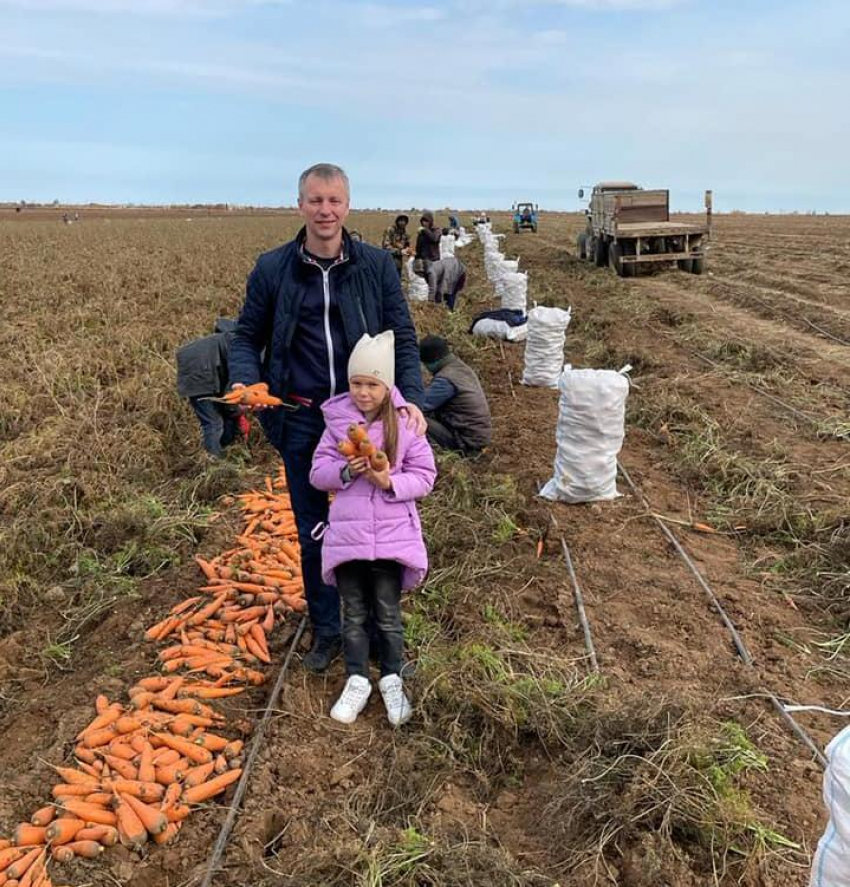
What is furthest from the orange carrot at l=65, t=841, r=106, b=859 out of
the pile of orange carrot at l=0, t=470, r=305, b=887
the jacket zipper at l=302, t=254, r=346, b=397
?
the jacket zipper at l=302, t=254, r=346, b=397

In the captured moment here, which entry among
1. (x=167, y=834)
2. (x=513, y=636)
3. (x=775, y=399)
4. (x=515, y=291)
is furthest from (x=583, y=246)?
(x=167, y=834)

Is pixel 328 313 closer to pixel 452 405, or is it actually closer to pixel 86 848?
pixel 86 848

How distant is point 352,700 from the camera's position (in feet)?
9.95

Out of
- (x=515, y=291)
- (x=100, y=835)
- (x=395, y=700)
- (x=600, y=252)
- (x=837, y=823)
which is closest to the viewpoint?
(x=837, y=823)

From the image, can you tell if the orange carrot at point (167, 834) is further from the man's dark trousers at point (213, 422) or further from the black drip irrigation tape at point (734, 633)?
the man's dark trousers at point (213, 422)

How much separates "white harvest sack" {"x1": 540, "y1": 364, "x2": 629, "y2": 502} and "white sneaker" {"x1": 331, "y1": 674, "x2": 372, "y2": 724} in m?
2.43

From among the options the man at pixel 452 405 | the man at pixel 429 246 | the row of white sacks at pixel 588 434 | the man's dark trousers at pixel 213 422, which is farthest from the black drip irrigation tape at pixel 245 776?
the man at pixel 429 246

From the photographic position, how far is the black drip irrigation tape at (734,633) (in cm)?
290

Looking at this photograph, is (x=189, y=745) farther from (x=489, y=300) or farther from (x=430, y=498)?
(x=489, y=300)

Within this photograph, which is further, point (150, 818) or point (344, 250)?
point (344, 250)

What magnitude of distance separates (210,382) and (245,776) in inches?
Result: 148

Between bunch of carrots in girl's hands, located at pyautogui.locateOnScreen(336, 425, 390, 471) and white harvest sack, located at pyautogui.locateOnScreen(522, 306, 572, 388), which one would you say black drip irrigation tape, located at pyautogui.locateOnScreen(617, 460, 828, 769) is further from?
white harvest sack, located at pyautogui.locateOnScreen(522, 306, 572, 388)

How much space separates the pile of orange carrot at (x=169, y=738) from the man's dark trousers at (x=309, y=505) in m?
0.39

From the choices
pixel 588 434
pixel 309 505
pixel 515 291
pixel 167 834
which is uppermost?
pixel 515 291
